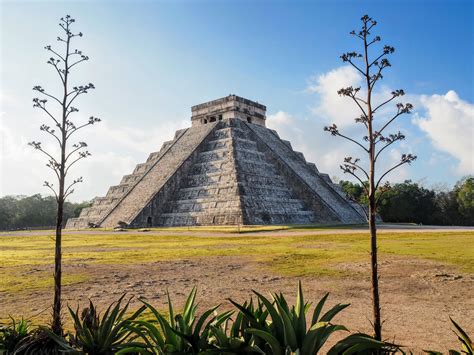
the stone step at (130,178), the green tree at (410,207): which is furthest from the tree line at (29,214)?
the green tree at (410,207)

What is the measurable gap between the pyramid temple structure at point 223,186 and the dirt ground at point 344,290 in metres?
18.7

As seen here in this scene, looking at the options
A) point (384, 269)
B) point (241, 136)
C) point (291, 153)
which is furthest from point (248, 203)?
point (384, 269)

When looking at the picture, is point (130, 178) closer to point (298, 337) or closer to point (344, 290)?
point (344, 290)

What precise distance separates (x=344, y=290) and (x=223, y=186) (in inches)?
996

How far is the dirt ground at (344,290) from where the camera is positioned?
18.7 feet

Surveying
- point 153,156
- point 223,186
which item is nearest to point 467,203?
point 223,186

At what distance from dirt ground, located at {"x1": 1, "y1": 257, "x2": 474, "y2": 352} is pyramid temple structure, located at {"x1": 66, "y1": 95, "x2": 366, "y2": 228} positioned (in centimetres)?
1873

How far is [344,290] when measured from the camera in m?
7.89

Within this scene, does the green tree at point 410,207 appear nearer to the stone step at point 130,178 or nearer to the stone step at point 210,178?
the stone step at point 210,178

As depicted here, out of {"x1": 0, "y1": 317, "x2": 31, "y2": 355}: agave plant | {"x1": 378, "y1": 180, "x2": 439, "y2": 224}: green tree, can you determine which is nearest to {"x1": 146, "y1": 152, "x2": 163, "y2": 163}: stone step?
{"x1": 378, "y1": 180, "x2": 439, "y2": 224}: green tree

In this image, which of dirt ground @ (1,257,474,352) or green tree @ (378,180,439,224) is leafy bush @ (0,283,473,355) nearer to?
dirt ground @ (1,257,474,352)

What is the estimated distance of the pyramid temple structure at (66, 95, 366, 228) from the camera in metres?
32.0

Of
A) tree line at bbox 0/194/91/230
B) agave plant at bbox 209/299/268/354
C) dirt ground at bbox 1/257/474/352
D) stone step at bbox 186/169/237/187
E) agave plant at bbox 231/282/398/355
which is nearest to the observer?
agave plant at bbox 231/282/398/355

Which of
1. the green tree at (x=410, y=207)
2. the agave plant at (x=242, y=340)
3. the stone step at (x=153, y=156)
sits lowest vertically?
the agave plant at (x=242, y=340)
